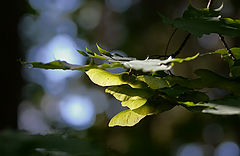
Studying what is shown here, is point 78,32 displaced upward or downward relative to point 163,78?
downward

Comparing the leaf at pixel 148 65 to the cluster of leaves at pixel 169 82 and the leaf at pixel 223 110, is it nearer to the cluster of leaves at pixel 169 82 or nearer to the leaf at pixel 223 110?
the cluster of leaves at pixel 169 82

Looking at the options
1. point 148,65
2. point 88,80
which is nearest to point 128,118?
point 148,65

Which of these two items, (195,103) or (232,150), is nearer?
(195,103)

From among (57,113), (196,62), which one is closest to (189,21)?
(196,62)

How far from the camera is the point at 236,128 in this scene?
13.8 ft

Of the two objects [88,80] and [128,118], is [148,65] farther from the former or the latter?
[88,80]

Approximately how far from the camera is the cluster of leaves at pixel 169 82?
0.65m

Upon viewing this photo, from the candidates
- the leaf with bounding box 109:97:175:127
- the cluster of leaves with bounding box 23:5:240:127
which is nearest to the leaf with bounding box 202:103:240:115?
the cluster of leaves with bounding box 23:5:240:127

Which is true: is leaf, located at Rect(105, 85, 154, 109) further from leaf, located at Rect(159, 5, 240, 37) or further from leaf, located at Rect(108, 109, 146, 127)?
leaf, located at Rect(159, 5, 240, 37)

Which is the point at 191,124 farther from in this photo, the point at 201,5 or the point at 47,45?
the point at 47,45

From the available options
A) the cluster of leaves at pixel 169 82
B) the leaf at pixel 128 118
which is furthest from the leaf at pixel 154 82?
the leaf at pixel 128 118

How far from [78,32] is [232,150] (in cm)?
348

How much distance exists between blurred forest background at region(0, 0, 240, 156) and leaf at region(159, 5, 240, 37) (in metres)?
0.37

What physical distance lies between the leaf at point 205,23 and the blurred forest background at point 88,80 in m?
0.37
